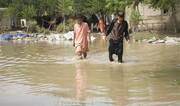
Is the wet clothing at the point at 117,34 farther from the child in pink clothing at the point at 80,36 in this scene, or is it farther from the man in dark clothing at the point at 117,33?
the child in pink clothing at the point at 80,36

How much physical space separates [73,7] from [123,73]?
23.9 metres

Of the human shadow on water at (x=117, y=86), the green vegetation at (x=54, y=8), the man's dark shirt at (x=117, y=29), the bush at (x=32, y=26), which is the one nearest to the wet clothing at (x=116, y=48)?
the man's dark shirt at (x=117, y=29)

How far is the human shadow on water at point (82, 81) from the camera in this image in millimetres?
4191

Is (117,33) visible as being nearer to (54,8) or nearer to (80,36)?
(80,36)

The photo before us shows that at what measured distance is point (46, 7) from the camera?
103ft

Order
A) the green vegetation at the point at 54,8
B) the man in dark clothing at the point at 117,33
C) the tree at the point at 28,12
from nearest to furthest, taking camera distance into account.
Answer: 1. the man in dark clothing at the point at 117,33
2. the green vegetation at the point at 54,8
3. the tree at the point at 28,12

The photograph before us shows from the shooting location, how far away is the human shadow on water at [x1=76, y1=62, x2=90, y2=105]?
4191mm

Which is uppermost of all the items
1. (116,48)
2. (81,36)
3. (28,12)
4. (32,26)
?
(28,12)

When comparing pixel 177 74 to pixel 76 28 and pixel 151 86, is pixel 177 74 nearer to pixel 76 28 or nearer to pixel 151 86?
pixel 151 86

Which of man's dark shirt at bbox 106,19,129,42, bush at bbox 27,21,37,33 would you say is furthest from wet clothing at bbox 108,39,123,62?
bush at bbox 27,21,37,33

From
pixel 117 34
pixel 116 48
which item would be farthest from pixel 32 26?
pixel 117 34

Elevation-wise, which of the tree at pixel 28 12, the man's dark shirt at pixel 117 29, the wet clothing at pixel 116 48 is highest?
the tree at pixel 28 12

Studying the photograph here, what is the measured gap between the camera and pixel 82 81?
207 inches

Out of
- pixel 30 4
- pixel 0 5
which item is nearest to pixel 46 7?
pixel 30 4
